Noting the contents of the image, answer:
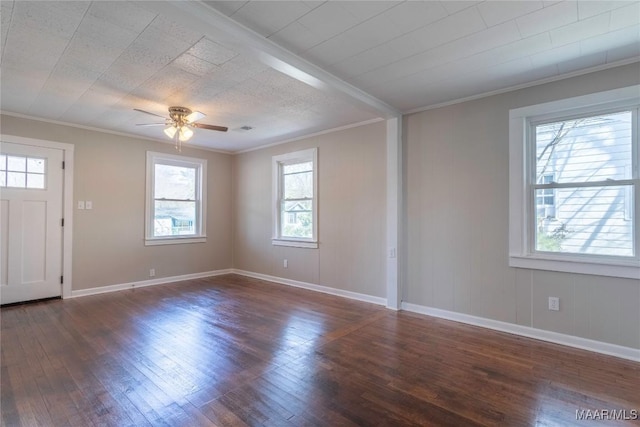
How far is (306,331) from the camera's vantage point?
3.25 metres

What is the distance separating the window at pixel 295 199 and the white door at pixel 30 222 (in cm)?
320

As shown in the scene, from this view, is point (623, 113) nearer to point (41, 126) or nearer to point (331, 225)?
point (331, 225)

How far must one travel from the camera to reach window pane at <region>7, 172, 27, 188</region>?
4098 millimetres

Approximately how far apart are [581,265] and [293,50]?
125 inches

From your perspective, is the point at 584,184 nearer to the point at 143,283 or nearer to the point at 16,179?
the point at 143,283

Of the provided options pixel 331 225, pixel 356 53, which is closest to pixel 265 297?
pixel 331 225

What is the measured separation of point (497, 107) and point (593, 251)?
1662 millimetres

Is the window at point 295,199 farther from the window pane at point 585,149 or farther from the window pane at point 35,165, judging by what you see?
the window pane at point 35,165

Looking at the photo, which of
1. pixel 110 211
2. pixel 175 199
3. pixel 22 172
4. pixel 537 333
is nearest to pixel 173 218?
pixel 175 199

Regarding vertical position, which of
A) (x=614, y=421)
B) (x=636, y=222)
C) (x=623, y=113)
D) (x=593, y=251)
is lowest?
(x=614, y=421)

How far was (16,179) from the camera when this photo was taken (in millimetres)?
4148

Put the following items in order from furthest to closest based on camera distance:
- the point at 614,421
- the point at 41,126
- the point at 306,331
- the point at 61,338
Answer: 1. the point at 41,126
2. the point at 306,331
3. the point at 61,338
4. the point at 614,421

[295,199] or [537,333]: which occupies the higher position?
[295,199]

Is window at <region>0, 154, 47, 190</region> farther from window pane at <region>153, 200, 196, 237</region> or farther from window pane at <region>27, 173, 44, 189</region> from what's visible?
window pane at <region>153, 200, 196, 237</region>
